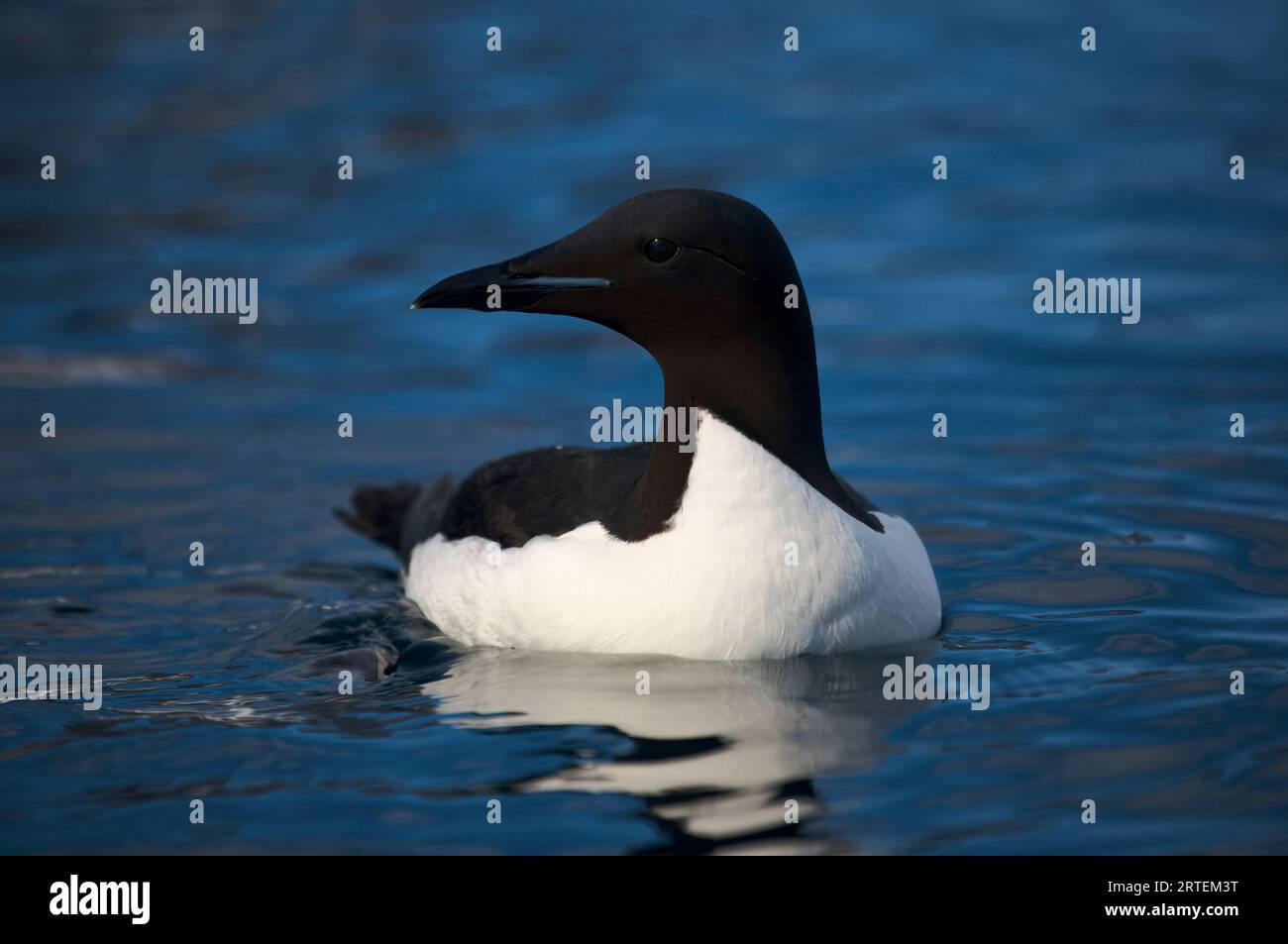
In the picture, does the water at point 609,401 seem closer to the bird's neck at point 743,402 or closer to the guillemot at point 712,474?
the guillemot at point 712,474

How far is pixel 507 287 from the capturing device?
5516mm

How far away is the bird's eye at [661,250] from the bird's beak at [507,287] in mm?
166

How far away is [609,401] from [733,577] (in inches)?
176

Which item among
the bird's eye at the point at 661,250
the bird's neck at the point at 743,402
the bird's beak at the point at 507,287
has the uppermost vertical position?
the bird's eye at the point at 661,250

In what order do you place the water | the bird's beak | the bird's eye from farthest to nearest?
the bird's beak → the bird's eye → the water

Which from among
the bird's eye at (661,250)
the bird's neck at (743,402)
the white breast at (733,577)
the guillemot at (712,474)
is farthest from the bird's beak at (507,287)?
the white breast at (733,577)

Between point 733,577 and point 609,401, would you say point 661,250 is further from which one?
point 609,401

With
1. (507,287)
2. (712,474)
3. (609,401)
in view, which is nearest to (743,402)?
(712,474)

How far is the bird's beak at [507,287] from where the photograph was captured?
5.48 metres

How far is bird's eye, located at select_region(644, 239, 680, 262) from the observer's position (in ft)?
17.6

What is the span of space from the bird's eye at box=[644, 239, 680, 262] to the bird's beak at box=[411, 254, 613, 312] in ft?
0.55

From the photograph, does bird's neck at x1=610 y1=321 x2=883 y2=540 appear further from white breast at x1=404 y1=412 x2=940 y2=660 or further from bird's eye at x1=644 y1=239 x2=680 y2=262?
bird's eye at x1=644 y1=239 x2=680 y2=262

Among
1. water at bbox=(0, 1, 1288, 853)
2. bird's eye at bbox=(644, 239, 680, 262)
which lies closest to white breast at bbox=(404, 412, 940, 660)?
water at bbox=(0, 1, 1288, 853)

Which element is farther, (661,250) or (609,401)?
(609,401)
